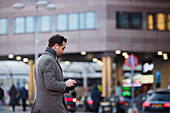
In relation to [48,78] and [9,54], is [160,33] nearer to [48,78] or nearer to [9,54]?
[9,54]

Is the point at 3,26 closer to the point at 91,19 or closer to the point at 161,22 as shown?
the point at 91,19

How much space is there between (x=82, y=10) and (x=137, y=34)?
4.99 m

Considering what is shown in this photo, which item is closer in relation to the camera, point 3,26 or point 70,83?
point 70,83

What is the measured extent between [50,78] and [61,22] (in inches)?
1358

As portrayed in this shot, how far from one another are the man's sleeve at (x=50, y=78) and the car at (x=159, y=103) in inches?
423

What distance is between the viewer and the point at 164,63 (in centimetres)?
4406

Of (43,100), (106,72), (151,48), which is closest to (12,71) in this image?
(106,72)

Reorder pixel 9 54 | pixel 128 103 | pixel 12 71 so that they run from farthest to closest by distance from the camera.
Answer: pixel 12 71, pixel 9 54, pixel 128 103

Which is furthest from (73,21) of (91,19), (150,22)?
(150,22)

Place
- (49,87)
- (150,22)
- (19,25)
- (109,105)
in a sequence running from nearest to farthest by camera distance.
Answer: (49,87)
(109,105)
(150,22)
(19,25)

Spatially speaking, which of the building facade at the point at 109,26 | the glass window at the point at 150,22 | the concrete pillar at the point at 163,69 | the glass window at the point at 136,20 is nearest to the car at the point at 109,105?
the building facade at the point at 109,26

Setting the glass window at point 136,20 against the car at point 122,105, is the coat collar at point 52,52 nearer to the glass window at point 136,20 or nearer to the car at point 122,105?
the car at point 122,105

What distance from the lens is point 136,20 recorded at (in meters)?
39.2

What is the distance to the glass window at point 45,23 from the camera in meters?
40.2
